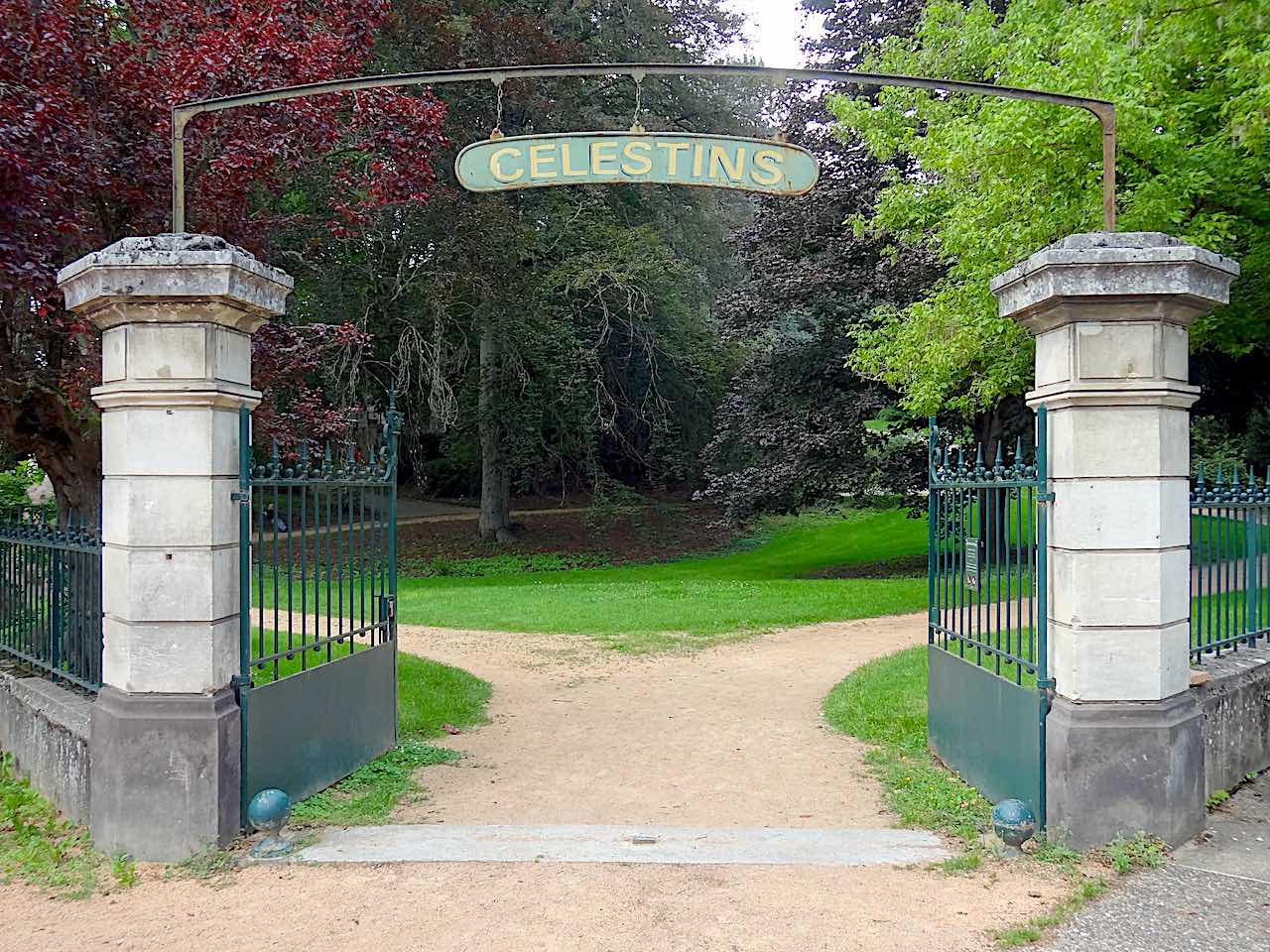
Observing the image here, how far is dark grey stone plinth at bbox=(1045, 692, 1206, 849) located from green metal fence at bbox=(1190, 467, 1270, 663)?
4.69ft

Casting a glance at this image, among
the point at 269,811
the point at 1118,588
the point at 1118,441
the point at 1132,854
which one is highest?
the point at 1118,441

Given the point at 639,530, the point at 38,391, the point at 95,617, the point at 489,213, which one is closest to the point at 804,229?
the point at 489,213

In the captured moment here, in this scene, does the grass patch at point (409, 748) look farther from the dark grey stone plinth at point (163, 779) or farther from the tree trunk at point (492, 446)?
the tree trunk at point (492, 446)

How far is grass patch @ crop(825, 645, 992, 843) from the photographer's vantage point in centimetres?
600

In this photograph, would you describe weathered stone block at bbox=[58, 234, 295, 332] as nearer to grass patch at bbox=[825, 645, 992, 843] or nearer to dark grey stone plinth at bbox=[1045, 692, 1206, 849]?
grass patch at bbox=[825, 645, 992, 843]

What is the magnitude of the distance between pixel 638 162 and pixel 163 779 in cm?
403

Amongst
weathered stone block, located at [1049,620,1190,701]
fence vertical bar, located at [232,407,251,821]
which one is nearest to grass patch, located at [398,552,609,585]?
fence vertical bar, located at [232,407,251,821]

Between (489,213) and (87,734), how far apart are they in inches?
658

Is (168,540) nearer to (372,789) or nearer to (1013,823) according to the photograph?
(372,789)

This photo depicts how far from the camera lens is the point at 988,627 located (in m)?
6.35

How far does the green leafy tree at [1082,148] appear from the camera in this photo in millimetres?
9258

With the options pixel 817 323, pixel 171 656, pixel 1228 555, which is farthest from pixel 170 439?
pixel 817 323

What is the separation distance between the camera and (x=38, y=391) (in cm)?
918

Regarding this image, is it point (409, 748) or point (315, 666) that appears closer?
point (315, 666)
